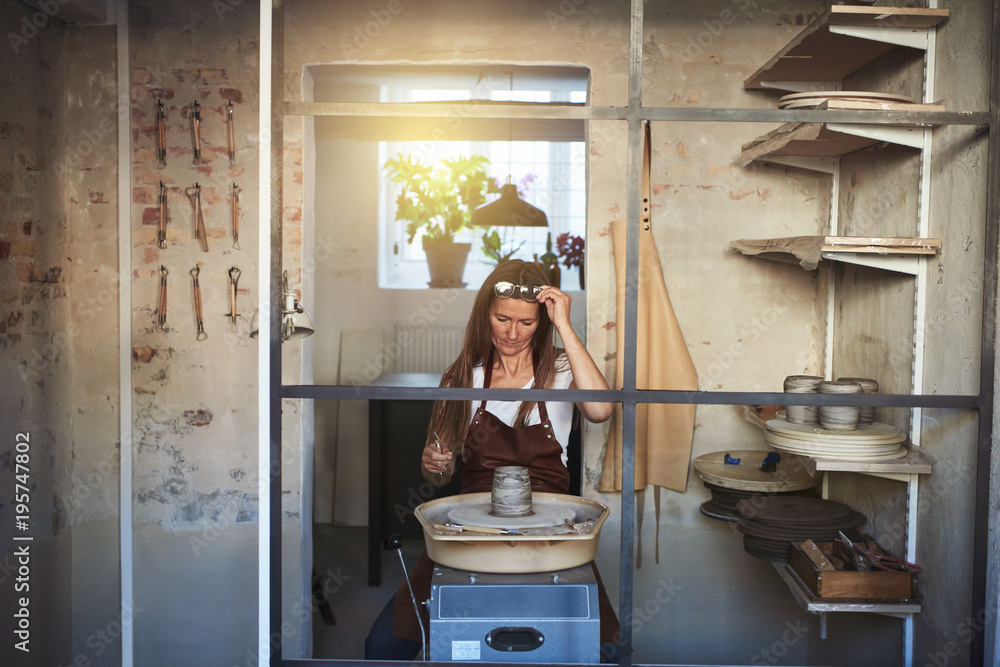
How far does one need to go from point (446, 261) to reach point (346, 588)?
86.5 inches

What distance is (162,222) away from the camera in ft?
10.8

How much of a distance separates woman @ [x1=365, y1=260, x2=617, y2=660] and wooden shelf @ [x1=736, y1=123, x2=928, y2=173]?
946 mm

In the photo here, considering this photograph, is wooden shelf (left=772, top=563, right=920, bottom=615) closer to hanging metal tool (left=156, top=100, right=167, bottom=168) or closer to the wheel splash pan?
the wheel splash pan

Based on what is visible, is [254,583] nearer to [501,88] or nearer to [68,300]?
[68,300]

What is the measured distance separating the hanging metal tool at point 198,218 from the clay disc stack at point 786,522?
230 cm

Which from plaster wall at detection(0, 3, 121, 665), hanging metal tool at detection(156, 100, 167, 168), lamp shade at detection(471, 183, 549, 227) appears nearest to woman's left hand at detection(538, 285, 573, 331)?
hanging metal tool at detection(156, 100, 167, 168)

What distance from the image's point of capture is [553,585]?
2088mm

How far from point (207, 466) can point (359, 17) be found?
1938mm

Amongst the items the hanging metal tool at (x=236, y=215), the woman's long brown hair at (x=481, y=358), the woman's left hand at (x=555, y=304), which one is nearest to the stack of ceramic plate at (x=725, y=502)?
the woman's long brown hair at (x=481, y=358)

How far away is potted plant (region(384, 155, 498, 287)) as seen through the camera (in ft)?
17.9

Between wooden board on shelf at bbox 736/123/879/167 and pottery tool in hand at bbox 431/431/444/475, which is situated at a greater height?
wooden board on shelf at bbox 736/123/879/167

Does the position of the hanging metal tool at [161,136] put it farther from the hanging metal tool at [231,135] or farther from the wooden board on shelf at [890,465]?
the wooden board on shelf at [890,465]

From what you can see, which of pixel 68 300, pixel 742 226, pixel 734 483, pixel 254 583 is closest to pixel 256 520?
pixel 254 583
